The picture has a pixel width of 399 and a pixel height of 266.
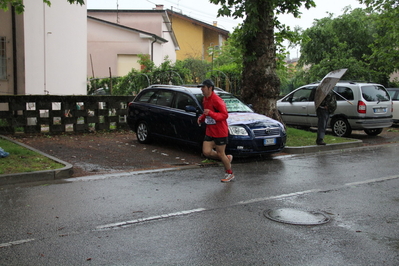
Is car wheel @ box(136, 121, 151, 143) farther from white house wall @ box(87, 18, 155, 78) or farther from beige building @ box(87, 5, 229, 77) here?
white house wall @ box(87, 18, 155, 78)

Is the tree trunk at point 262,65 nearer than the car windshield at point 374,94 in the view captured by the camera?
Yes

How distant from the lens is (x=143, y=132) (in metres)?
12.4

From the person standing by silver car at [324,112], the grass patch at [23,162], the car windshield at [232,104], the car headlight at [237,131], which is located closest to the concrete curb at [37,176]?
the grass patch at [23,162]

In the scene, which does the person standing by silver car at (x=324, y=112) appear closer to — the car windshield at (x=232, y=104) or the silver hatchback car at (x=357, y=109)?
the silver hatchback car at (x=357, y=109)

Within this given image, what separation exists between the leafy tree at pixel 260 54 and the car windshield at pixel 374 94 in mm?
3321

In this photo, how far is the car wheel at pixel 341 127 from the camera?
15.0 m

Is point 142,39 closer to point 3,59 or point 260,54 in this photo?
point 3,59

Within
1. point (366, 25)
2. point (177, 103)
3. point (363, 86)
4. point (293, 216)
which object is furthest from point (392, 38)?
point (293, 216)

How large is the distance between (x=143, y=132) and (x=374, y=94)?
805cm

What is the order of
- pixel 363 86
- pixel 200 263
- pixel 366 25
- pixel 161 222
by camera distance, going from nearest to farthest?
pixel 200 263
pixel 161 222
pixel 363 86
pixel 366 25

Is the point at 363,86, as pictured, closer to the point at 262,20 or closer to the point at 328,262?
the point at 262,20

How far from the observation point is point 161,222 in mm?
5535

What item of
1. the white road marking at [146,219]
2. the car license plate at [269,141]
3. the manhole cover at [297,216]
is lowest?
the white road marking at [146,219]

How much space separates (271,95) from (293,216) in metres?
8.22
